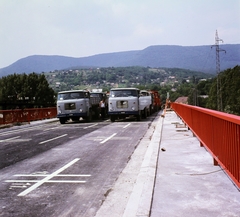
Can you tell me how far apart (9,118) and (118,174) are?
59.0ft

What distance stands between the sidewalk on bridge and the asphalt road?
0.30m

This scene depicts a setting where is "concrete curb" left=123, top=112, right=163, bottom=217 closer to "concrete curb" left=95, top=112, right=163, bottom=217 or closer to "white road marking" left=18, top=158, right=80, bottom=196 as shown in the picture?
"concrete curb" left=95, top=112, right=163, bottom=217

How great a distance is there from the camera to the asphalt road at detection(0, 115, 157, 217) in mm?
5340

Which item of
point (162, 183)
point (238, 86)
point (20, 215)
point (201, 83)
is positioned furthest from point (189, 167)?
point (201, 83)

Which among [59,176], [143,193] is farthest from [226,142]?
[59,176]

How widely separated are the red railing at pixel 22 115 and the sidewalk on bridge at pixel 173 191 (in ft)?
54.6

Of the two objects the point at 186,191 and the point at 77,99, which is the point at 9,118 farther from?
the point at 186,191

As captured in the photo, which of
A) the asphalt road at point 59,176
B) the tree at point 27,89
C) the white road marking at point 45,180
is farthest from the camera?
the tree at point 27,89

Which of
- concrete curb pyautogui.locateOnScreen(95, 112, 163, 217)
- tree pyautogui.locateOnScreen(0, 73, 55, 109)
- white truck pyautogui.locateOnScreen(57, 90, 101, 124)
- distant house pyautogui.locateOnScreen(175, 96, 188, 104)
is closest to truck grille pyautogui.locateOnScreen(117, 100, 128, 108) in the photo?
white truck pyautogui.locateOnScreen(57, 90, 101, 124)

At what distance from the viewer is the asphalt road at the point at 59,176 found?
5.34 metres

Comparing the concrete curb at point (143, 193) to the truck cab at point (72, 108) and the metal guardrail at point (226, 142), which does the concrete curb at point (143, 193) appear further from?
the truck cab at point (72, 108)

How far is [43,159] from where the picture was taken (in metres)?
9.55

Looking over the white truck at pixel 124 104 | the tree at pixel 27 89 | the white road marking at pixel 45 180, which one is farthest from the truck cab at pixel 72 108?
the tree at pixel 27 89

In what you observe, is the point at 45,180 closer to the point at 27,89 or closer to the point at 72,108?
the point at 72,108
